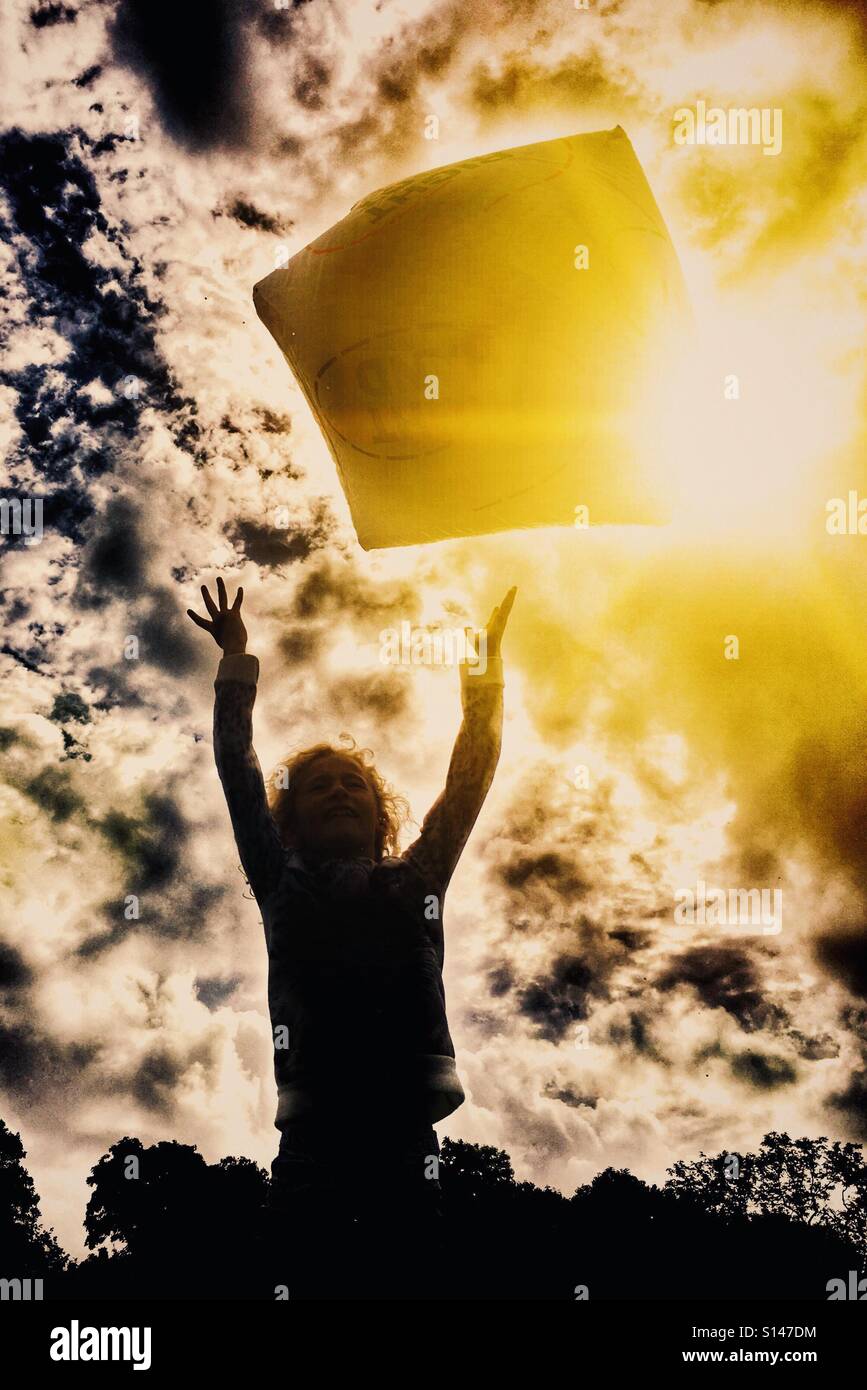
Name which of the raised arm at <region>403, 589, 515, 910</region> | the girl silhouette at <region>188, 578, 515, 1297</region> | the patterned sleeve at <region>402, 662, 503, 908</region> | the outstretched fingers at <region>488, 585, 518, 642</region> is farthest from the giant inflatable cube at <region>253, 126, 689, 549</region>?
the girl silhouette at <region>188, 578, 515, 1297</region>

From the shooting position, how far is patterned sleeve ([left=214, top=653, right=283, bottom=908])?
320 centimetres

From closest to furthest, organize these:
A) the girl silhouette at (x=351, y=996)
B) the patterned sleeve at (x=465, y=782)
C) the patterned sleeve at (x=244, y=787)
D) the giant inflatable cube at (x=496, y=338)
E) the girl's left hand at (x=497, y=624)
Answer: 1. the girl silhouette at (x=351, y=996)
2. the patterned sleeve at (x=244, y=787)
3. the patterned sleeve at (x=465, y=782)
4. the giant inflatable cube at (x=496, y=338)
5. the girl's left hand at (x=497, y=624)

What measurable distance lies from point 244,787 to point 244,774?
52 millimetres

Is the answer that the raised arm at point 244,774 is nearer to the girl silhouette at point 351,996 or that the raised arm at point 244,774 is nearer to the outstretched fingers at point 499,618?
the girl silhouette at point 351,996

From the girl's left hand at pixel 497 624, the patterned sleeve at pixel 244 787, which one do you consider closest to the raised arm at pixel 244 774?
the patterned sleeve at pixel 244 787

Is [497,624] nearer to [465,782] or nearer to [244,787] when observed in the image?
[465,782]

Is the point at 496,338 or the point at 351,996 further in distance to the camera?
the point at 496,338

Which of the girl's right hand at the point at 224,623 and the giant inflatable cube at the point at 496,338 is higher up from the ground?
the giant inflatable cube at the point at 496,338

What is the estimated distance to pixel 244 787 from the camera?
3.22 m

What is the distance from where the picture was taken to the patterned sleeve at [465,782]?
3.39 m

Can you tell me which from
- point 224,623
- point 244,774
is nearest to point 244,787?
point 244,774

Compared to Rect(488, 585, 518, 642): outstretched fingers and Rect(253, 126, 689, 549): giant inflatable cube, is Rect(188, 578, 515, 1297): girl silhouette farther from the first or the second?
Rect(253, 126, 689, 549): giant inflatable cube

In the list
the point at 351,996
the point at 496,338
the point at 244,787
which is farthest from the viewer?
the point at 496,338
